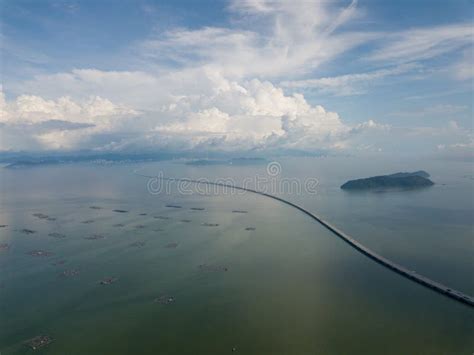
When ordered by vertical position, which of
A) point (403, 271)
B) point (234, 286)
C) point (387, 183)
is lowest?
point (234, 286)

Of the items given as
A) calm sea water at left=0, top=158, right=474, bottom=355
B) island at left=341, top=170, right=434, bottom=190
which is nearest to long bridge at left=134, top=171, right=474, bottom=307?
calm sea water at left=0, top=158, right=474, bottom=355

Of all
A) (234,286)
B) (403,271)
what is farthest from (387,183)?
(234,286)

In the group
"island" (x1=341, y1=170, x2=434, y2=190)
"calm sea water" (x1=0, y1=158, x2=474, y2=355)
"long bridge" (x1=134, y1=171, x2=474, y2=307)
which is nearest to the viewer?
"calm sea water" (x1=0, y1=158, x2=474, y2=355)

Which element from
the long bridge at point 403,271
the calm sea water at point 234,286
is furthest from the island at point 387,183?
the long bridge at point 403,271

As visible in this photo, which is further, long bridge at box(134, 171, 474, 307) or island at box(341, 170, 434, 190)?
island at box(341, 170, 434, 190)

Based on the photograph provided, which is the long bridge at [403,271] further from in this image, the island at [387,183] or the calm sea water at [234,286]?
the island at [387,183]

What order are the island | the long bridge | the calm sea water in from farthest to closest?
1. the island
2. the long bridge
3. the calm sea water

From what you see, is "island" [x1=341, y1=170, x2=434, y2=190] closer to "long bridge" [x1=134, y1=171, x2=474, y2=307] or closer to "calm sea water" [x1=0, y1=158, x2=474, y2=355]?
"calm sea water" [x1=0, y1=158, x2=474, y2=355]

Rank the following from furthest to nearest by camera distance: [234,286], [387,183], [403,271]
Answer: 1. [387,183]
2. [403,271]
3. [234,286]

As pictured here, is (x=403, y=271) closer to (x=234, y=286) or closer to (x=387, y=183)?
(x=234, y=286)
